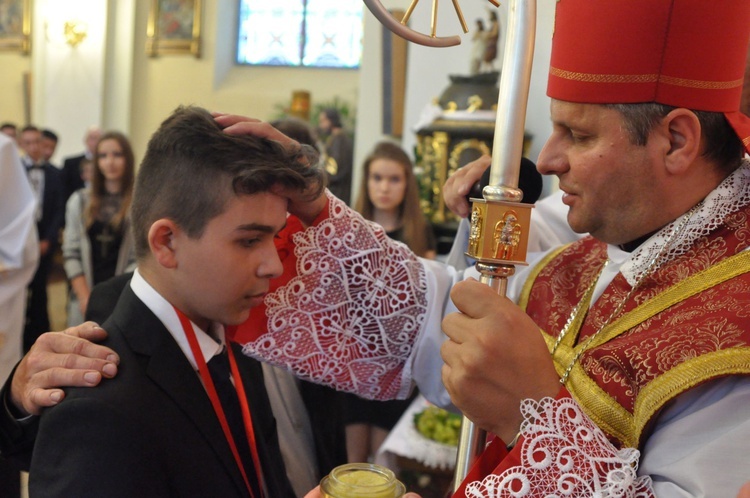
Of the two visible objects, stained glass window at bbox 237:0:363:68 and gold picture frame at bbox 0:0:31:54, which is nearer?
gold picture frame at bbox 0:0:31:54

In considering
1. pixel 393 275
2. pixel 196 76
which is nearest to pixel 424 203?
pixel 393 275

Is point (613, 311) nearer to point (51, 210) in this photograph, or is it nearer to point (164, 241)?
point (164, 241)

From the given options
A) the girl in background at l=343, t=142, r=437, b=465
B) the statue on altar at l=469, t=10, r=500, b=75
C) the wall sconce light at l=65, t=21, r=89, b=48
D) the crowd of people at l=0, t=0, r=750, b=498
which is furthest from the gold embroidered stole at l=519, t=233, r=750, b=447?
the wall sconce light at l=65, t=21, r=89, b=48

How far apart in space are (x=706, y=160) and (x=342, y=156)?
811 centimetres

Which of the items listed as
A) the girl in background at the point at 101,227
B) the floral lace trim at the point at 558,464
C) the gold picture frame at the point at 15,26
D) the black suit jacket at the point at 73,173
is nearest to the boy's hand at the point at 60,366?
the floral lace trim at the point at 558,464

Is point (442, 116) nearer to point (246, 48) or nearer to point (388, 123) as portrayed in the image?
point (388, 123)

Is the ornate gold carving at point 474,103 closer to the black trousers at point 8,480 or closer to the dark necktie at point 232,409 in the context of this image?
the black trousers at point 8,480

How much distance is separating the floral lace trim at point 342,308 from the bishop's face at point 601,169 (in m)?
A: 0.49

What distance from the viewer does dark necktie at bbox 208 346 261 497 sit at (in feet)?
5.56

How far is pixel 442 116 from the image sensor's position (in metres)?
6.90

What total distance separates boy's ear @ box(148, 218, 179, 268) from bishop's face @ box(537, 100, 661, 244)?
0.76m

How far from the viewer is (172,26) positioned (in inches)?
562

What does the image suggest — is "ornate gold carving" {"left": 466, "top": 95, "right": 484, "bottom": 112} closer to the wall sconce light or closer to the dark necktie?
the dark necktie

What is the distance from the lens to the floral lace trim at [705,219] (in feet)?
5.17
